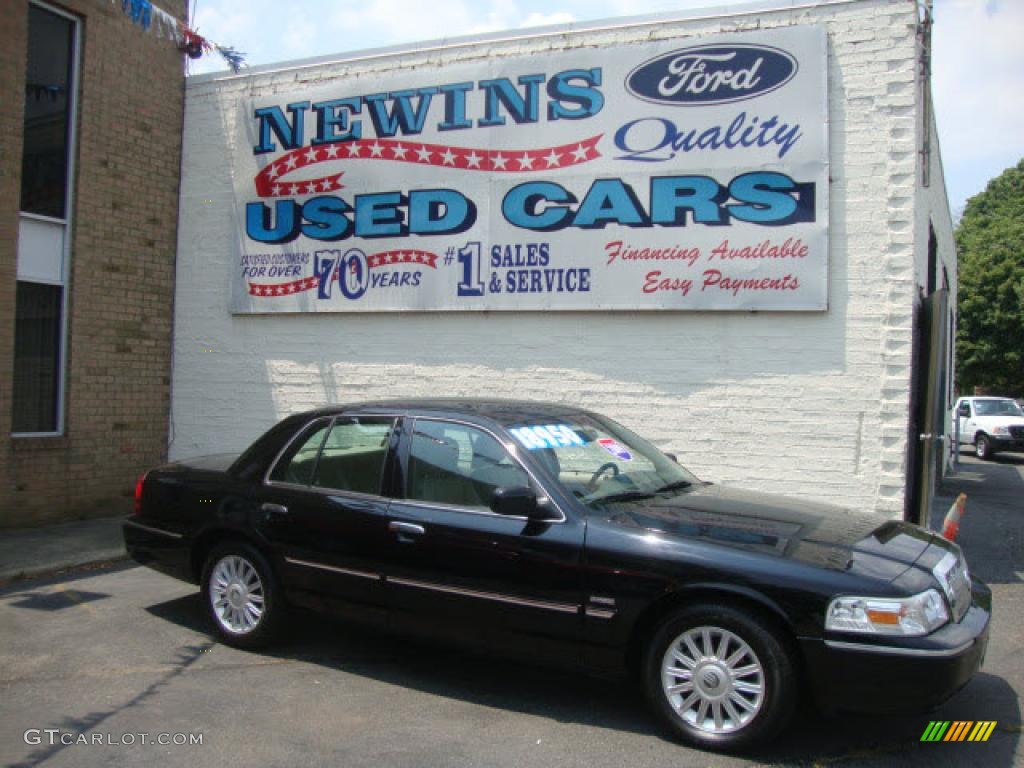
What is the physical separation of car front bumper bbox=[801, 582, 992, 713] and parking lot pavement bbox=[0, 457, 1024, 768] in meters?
0.06

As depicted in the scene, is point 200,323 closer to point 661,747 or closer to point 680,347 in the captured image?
point 680,347

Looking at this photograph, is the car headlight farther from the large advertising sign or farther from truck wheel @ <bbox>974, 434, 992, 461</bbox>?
truck wheel @ <bbox>974, 434, 992, 461</bbox>

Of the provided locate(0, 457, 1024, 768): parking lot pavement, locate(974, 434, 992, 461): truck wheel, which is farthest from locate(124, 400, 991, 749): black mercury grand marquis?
locate(974, 434, 992, 461): truck wheel

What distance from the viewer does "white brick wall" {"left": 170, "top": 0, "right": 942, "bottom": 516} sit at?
7625 millimetres

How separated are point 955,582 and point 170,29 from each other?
10210mm

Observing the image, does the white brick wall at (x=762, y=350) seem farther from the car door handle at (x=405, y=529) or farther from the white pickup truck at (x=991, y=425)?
the white pickup truck at (x=991, y=425)

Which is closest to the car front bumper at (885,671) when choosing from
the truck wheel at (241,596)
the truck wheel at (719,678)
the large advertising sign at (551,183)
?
the truck wheel at (719,678)

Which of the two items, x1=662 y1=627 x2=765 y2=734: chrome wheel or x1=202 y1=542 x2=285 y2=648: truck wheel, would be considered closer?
x1=662 y1=627 x2=765 y2=734: chrome wheel

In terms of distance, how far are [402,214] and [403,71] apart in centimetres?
157

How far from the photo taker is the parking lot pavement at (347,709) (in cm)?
382

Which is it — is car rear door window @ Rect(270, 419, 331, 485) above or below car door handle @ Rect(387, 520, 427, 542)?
above

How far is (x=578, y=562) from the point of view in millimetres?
4098

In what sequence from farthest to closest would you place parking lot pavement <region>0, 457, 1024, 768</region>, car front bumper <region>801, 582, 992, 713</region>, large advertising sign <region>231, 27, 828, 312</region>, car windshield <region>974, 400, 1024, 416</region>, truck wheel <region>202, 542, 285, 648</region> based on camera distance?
car windshield <region>974, 400, 1024, 416</region>, large advertising sign <region>231, 27, 828, 312</region>, truck wheel <region>202, 542, 285, 648</region>, parking lot pavement <region>0, 457, 1024, 768</region>, car front bumper <region>801, 582, 992, 713</region>

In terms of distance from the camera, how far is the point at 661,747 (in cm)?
391
